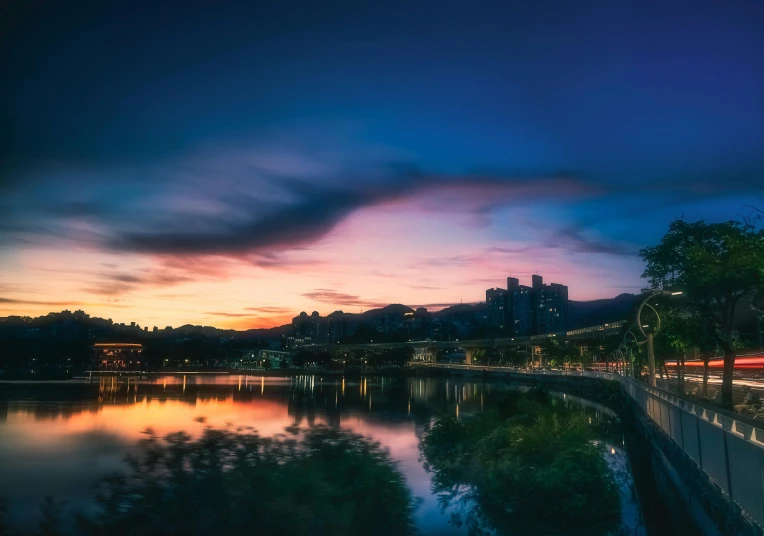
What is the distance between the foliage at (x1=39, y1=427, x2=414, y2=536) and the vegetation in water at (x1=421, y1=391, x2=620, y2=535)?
8.80ft

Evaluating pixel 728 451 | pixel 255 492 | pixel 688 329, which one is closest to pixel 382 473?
pixel 255 492

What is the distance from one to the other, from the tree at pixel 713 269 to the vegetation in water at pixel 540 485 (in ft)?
47.4

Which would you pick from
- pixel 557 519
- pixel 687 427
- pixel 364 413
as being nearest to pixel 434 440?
pixel 557 519

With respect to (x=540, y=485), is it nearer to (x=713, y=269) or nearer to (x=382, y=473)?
(x=382, y=473)

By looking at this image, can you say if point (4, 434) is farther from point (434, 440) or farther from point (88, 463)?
point (434, 440)

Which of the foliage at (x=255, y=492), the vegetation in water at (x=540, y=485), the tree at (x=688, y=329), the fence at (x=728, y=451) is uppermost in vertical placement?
the tree at (x=688, y=329)

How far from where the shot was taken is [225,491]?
980 inches

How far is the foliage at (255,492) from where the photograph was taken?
19.8m

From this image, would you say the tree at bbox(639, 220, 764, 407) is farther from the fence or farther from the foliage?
the foliage

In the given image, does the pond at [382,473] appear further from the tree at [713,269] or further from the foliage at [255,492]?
the tree at [713,269]

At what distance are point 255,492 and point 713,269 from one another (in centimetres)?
2544

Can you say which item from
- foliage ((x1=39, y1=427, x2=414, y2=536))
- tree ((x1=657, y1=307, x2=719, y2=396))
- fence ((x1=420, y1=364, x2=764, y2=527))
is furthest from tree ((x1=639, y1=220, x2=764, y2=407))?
foliage ((x1=39, y1=427, x2=414, y2=536))

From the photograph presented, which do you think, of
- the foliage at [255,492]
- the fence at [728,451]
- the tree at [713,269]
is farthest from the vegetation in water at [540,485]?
the tree at [713,269]

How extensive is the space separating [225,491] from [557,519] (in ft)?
42.8
